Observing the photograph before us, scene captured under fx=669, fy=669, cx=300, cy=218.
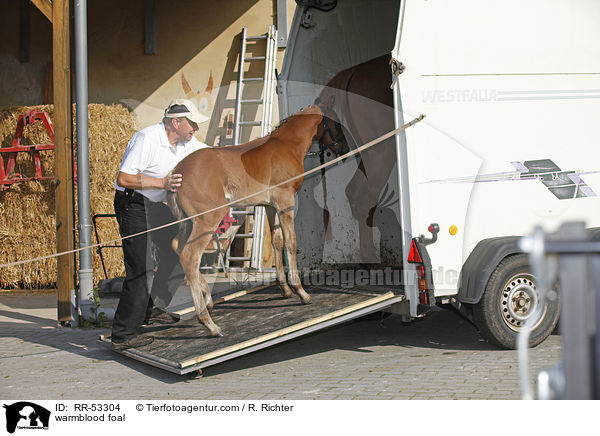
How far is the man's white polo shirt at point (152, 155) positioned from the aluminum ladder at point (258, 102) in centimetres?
391

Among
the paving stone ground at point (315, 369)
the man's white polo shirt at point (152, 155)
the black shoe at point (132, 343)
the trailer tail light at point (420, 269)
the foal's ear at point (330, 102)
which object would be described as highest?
the foal's ear at point (330, 102)

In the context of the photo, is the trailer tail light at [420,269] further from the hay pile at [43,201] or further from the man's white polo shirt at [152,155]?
the hay pile at [43,201]

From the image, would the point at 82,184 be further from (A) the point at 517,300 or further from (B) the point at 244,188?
(A) the point at 517,300

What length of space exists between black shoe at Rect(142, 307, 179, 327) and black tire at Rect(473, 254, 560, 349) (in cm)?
257

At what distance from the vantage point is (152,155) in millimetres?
5281

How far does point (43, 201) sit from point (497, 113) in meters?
6.51

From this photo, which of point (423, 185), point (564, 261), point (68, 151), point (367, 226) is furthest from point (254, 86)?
point (564, 261)

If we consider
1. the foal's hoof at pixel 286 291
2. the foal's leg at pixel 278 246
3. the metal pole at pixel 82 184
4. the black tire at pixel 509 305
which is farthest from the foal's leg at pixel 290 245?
the metal pole at pixel 82 184

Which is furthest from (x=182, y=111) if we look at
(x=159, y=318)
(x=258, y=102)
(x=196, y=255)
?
(x=258, y=102)

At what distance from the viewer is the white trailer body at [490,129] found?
15.8 feet

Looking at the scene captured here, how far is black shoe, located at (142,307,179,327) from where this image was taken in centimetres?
579

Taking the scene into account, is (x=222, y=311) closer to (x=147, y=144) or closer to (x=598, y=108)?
(x=147, y=144)
